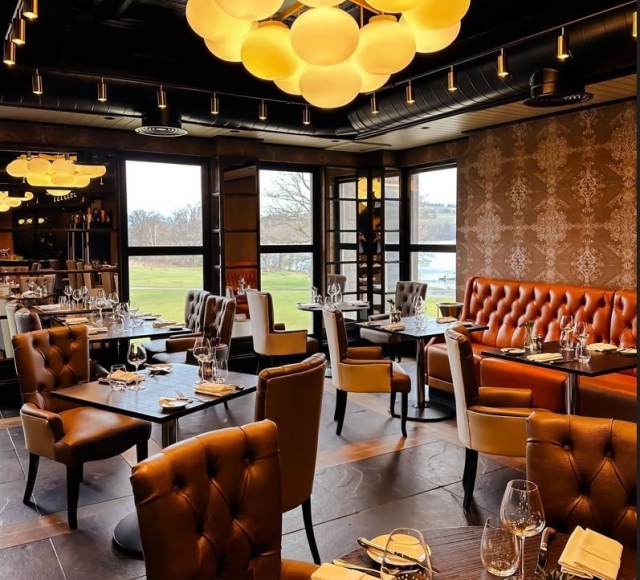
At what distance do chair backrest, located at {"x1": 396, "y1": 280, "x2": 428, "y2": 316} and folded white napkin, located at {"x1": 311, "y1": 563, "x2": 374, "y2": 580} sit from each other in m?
6.07

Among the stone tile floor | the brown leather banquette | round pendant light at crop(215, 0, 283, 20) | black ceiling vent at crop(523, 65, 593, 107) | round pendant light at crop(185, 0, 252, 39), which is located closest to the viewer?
round pendant light at crop(215, 0, 283, 20)

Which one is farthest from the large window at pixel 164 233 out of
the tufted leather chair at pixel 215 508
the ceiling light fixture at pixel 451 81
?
the tufted leather chair at pixel 215 508

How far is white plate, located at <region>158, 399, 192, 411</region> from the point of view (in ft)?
9.29

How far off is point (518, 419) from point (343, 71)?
2.14 metres

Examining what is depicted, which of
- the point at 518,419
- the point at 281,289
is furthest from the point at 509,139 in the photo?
the point at 518,419

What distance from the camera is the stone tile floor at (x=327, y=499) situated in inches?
119

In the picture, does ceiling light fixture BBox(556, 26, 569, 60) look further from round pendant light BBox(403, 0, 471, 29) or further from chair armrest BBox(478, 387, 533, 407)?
chair armrest BBox(478, 387, 533, 407)

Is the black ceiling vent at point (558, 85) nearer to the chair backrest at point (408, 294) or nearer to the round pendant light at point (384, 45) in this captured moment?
the round pendant light at point (384, 45)

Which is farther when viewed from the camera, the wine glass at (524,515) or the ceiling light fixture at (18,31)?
the ceiling light fixture at (18,31)

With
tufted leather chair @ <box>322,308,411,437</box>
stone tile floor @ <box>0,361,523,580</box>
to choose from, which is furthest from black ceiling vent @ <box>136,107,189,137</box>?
stone tile floor @ <box>0,361,523,580</box>

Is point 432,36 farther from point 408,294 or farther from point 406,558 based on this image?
point 408,294

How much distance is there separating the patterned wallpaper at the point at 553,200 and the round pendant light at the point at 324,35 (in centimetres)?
406

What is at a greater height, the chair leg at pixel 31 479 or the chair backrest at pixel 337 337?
the chair backrest at pixel 337 337

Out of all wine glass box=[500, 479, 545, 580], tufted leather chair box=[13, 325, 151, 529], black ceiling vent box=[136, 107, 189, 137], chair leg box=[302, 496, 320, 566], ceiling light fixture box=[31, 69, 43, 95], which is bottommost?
chair leg box=[302, 496, 320, 566]
